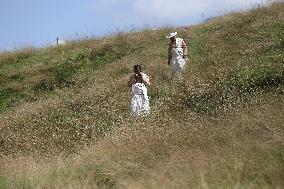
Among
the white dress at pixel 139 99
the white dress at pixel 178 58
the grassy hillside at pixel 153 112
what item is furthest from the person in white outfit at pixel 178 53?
the white dress at pixel 139 99

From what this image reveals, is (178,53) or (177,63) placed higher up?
(178,53)

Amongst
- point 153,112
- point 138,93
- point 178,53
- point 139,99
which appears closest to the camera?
point 153,112

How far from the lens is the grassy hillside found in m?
7.93

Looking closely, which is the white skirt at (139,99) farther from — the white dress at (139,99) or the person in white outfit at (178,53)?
the person in white outfit at (178,53)

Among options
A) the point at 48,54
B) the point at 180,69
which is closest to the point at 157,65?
the point at 180,69

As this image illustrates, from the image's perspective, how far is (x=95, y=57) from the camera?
22.7 metres

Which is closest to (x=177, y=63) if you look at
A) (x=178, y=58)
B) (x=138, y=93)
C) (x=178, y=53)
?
(x=178, y=58)

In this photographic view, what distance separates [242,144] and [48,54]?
17.7 meters

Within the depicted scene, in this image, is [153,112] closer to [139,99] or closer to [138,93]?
[139,99]

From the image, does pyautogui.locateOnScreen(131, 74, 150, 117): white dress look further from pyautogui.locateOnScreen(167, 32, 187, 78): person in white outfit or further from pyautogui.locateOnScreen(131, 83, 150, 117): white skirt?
pyautogui.locateOnScreen(167, 32, 187, 78): person in white outfit

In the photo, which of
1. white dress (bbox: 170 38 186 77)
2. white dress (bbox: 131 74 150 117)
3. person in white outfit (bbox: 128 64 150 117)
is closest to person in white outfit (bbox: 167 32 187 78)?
white dress (bbox: 170 38 186 77)

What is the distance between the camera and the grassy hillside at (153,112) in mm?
7926

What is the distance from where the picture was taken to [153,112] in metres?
12.4

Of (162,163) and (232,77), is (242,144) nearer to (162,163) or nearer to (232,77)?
(162,163)
